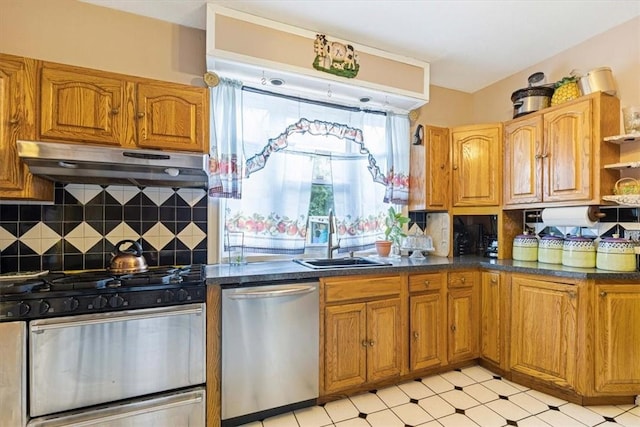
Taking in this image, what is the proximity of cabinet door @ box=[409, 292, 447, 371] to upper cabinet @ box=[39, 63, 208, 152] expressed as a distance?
6.24ft

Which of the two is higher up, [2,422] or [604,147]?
[604,147]

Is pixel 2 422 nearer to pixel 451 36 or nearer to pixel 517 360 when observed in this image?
pixel 517 360

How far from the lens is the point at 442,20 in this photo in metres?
2.23

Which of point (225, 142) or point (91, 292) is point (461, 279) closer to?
point (225, 142)

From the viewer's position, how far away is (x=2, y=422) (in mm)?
1405

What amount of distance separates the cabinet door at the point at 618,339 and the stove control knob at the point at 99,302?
2.91 meters

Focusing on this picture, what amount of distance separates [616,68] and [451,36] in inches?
48.7

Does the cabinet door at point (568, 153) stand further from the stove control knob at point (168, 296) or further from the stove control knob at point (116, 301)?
the stove control knob at point (116, 301)

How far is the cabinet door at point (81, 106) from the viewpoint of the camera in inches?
64.6

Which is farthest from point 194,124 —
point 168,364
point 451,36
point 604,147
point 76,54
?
point 604,147

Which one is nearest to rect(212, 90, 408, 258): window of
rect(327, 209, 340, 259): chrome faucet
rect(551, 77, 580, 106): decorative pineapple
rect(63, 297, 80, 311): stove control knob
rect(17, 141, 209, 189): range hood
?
rect(327, 209, 340, 259): chrome faucet

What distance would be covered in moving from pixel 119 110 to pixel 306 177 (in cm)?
135

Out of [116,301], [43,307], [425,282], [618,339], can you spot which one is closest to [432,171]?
[425,282]

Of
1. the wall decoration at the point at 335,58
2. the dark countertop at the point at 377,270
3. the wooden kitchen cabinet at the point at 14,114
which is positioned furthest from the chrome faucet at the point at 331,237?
the wooden kitchen cabinet at the point at 14,114
